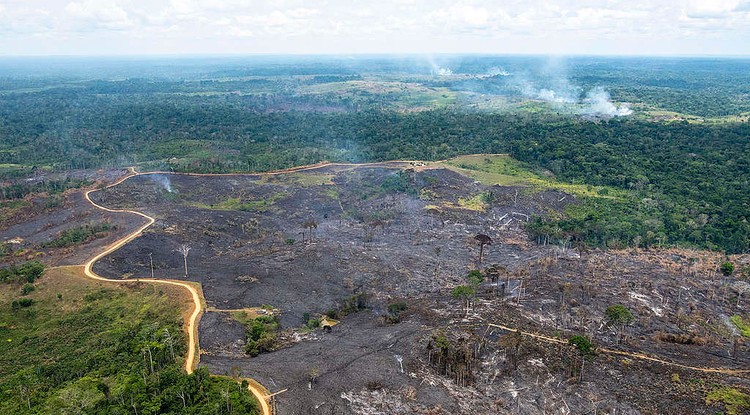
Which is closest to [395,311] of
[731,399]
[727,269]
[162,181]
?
[731,399]

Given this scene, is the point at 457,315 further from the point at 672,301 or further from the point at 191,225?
the point at 191,225

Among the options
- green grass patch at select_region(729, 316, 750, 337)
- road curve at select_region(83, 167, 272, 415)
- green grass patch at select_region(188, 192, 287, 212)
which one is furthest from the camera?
green grass patch at select_region(188, 192, 287, 212)

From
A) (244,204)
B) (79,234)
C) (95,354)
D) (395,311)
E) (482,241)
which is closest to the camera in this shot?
(95,354)

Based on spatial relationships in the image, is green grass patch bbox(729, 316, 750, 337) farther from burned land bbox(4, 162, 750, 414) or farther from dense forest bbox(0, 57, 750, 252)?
dense forest bbox(0, 57, 750, 252)

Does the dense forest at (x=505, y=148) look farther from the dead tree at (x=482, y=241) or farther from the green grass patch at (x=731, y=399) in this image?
the green grass patch at (x=731, y=399)

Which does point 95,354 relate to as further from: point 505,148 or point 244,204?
point 505,148

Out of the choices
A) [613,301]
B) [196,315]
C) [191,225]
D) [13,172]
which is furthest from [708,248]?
[13,172]

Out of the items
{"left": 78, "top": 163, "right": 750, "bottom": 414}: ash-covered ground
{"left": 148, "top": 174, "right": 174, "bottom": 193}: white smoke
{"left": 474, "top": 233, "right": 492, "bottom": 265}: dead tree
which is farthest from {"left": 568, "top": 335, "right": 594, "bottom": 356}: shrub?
{"left": 148, "top": 174, "right": 174, "bottom": 193}: white smoke
